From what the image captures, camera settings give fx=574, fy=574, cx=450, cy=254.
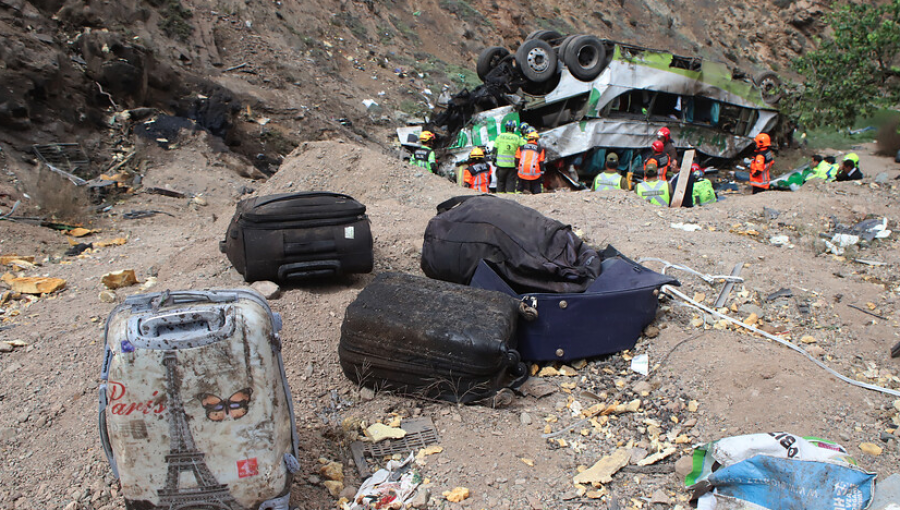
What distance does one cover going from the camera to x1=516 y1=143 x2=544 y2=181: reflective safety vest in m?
8.47

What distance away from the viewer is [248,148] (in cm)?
1064

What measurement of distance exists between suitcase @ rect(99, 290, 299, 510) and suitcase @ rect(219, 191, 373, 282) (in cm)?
165

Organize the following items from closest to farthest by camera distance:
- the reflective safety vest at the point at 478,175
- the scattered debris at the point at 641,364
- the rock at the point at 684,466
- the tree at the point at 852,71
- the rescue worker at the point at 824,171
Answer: the rock at the point at 684,466, the scattered debris at the point at 641,364, the rescue worker at the point at 824,171, the reflective safety vest at the point at 478,175, the tree at the point at 852,71

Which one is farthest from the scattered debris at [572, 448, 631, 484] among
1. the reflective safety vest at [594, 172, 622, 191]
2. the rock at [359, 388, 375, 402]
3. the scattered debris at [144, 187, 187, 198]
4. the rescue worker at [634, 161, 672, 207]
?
the scattered debris at [144, 187, 187, 198]

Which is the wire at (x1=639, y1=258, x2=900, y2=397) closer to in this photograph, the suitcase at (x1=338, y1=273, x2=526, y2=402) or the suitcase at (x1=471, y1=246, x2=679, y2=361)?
the suitcase at (x1=471, y1=246, x2=679, y2=361)

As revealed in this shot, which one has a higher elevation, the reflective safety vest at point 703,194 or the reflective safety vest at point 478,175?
the reflective safety vest at point 703,194

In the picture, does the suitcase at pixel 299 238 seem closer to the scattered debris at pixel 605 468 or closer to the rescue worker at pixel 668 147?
the scattered debris at pixel 605 468

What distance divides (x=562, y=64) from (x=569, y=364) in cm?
829

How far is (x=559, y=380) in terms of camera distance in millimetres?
3084

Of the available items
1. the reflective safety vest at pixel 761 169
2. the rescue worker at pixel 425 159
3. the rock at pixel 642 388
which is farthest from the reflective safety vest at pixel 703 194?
the rock at pixel 642 388

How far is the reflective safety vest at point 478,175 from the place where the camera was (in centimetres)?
927

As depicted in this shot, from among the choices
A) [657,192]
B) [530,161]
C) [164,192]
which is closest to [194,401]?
[657,192]

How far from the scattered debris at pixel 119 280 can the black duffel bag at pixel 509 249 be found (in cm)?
218

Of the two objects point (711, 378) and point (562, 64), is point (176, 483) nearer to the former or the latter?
point (711, 378)
